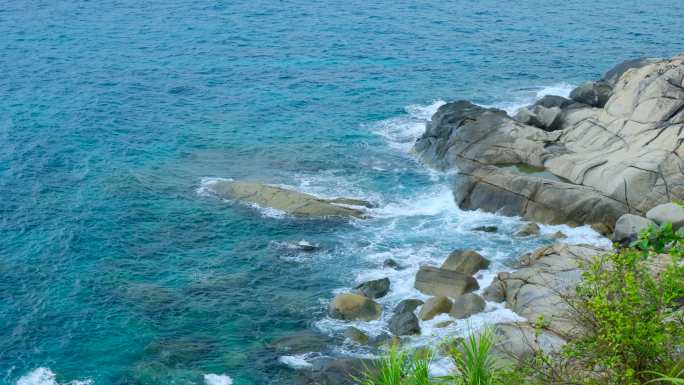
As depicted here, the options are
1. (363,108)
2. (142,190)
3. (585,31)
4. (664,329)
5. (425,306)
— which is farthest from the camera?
(585,31)

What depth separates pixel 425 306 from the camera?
41906 mm

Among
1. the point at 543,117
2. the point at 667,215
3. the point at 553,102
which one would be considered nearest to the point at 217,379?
the point at 667,215

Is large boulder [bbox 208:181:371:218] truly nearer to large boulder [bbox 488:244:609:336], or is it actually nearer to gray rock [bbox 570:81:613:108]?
large boulder [bbox 488:244:609:336]

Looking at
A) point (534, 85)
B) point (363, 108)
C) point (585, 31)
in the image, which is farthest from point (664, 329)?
point (585, 31)

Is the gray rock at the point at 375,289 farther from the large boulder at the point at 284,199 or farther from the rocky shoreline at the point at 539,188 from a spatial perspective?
the large boulder at the point at 284,199

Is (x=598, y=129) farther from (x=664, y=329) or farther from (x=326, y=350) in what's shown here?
(x=664, y=329)

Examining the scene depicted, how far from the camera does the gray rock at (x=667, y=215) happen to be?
149 feet

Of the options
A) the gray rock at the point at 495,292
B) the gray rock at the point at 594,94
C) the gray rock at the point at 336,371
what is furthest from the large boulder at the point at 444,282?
the gray rock at the point at 594,94

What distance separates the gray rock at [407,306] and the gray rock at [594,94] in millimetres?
28720

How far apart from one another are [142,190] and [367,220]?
15.7 metres

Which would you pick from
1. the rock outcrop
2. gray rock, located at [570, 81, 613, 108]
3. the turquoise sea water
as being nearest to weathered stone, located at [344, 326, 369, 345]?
the turquoise sea water

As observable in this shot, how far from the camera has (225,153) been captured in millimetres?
64000

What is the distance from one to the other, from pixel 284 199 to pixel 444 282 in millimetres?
14521

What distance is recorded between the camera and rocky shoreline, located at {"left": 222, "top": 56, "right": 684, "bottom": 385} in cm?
4059
